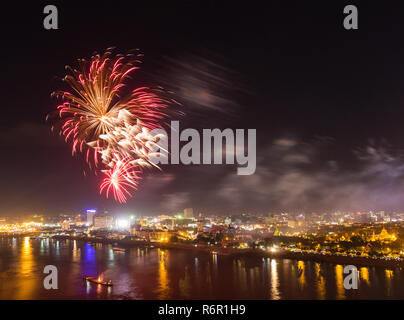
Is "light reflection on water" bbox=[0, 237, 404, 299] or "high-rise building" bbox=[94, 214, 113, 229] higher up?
"light reflection on water" bbox=[0, 237, 404, 299]

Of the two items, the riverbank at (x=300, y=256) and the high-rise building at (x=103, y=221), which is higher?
the riverbank at (x=300, y=256)

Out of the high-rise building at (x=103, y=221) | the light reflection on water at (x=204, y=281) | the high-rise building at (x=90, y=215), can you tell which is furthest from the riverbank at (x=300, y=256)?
the high-rise building at (x=90, y=215)

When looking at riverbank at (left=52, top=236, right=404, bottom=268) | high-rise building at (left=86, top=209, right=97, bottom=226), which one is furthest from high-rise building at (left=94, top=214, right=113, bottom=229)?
riverbank at (left=52, top=236, right=404, bottom=268)

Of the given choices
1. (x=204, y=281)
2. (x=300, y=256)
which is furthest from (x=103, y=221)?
(x=204, y=281)

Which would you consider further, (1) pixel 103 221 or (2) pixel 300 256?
(1) pixel 103 221

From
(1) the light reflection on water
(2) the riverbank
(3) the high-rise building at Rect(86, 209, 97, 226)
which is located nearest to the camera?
(1) the light reflection on water

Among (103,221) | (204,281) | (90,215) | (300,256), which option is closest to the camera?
(204,281)

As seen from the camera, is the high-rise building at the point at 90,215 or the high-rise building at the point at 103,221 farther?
the high-rise building at the point at 90,215

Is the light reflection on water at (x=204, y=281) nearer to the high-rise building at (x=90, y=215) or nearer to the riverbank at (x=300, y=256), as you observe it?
the riverbank at (x=300, y=256)

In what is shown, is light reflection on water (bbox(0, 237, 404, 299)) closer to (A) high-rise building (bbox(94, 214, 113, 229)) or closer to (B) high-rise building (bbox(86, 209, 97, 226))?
(A) high-rise building (bbox(94, 214, 113, 229))

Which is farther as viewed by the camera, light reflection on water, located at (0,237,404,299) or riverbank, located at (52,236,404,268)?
riverbank, located at (52,236,404,268)

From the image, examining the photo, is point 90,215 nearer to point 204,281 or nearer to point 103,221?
point 103,221

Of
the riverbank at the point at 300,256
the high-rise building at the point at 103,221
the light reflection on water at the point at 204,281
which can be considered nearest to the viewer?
the light reflection on water at the point at 204,281
